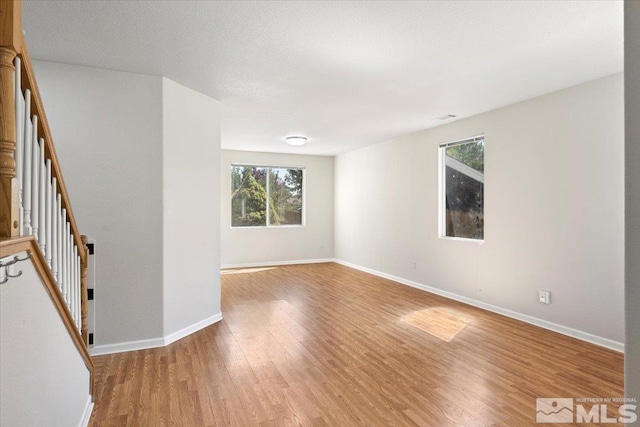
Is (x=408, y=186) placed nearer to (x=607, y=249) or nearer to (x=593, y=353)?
(x=607, y=249)

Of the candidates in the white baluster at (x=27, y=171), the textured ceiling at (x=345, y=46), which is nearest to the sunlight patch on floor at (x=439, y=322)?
the textured ceiling at (x=345, y=46)

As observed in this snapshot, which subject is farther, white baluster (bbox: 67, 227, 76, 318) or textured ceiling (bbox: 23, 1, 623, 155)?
textured ceiling (bbox: 23, 1, 623, 155)

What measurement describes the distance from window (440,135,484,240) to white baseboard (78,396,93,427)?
455 centimetres

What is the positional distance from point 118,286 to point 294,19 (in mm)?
2755

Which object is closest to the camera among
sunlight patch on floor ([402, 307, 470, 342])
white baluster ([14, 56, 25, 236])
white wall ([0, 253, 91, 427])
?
white wall ([0, 253, 91, 427])

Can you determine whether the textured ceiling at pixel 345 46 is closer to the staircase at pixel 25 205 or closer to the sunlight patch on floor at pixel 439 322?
the staircase at pixel 25 205

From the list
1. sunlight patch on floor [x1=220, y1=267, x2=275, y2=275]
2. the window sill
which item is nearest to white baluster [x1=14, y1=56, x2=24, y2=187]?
the window sill

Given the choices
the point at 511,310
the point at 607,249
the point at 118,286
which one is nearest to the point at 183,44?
the point at 118,286

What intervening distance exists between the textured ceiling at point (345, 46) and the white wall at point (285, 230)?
3.64 metres

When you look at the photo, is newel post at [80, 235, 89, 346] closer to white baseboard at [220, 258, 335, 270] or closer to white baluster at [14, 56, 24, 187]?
white baluster at [14, 56, 24, 187]

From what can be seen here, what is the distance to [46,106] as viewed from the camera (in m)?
2.97

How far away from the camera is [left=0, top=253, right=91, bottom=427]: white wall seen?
1140 millimetres
